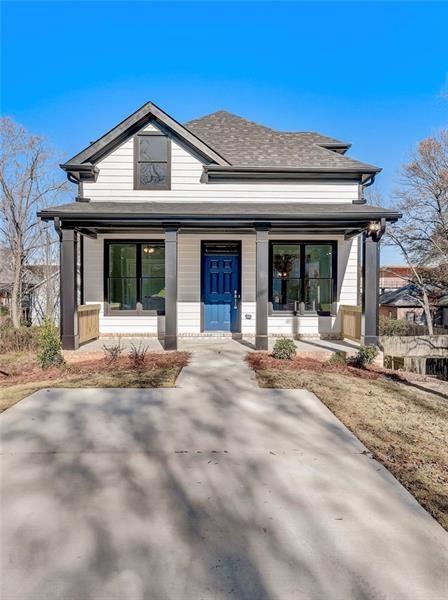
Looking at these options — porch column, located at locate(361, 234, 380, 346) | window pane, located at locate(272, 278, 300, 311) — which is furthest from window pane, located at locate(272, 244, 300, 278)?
porch column, located at locate(361, 234, 380, 346)

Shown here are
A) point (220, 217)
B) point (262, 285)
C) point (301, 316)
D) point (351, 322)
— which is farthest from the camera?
point (301, 316)

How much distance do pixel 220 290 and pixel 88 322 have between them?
3761mm

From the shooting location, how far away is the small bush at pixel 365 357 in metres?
7.91

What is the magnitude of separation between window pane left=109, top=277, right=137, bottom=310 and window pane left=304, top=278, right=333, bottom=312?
5110 millimetres

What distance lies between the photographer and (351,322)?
9875 millimetres

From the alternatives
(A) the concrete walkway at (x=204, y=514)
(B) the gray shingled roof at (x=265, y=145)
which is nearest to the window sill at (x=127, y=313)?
(B) the gray shingled roof at (x=265, y=145)

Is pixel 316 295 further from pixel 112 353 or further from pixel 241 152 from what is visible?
pixel 112 353

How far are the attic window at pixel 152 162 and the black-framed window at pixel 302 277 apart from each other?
382cm

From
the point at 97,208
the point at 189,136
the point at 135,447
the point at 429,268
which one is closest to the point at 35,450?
the point at 135,447

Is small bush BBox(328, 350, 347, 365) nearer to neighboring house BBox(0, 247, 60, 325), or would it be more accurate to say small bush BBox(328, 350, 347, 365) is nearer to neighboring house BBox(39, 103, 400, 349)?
neighboring house BBox(39, 103, 400, 349)

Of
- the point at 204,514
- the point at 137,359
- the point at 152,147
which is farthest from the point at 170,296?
the point at 204,514

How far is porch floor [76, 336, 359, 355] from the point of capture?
8648mm

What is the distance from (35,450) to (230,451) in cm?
202

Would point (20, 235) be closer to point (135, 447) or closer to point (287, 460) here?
A: point (135, 447)
